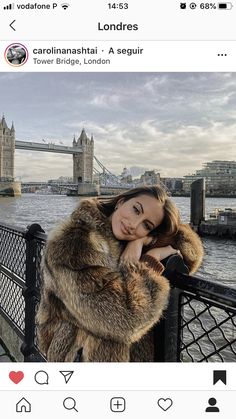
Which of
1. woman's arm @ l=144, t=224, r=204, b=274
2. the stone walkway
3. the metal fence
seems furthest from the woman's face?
the stone walkway

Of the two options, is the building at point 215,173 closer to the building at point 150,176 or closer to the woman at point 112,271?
the building at point 150,176

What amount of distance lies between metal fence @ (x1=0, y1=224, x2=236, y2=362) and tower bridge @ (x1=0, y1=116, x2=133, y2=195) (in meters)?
1.12

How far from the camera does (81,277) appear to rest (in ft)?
4.95

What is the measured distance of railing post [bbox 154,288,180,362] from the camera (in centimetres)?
A: 165

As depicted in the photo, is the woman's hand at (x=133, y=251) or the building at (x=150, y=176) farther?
the building at (x=150, y=176)
